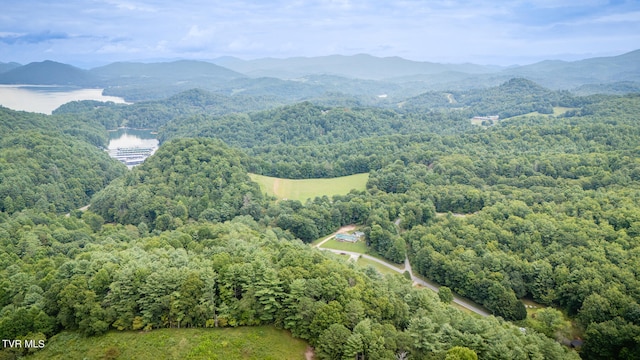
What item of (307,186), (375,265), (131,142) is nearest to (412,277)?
(375,265)

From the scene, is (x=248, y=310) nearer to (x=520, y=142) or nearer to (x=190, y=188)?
(x=190, y=188)

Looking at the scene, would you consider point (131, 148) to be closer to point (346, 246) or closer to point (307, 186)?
point (307, 186)

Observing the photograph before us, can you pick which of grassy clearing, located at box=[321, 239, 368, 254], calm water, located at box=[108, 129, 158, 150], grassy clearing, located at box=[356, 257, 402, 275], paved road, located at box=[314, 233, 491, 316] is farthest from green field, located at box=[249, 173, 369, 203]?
calm water, located at box=[108, 129, 158, 150]

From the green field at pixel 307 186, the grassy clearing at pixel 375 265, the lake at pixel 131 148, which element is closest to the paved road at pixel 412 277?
the grassy clearing at pixel 375 265

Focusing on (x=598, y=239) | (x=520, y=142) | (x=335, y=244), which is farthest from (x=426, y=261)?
(x=520, y=142)

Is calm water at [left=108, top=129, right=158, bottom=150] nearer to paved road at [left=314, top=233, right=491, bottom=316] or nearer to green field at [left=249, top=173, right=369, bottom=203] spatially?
green field at [left=249, top=173, right=369, bottom=203]

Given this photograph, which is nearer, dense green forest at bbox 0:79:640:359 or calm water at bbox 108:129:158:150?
dense green forest at bbox 0:79:640:359

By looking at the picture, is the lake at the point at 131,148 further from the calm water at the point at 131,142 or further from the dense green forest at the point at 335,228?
the dense green forest at the point at 335,228
